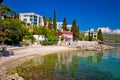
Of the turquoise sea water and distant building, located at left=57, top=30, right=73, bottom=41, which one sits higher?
distant building, located at left=57, top=30, right=73, bottom=41

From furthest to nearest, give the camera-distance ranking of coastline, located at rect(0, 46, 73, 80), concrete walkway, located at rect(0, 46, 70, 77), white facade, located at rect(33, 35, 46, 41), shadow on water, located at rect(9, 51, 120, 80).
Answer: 1. white facade, located at rect(33, 35, 46, 41)
2. concrete walkway, located at rect(0, 46, 70, 77)
3. coastline, located at rect(0, 46, 73, 80)
4. shadow on water, located at rect(9, 51, 120, 80)

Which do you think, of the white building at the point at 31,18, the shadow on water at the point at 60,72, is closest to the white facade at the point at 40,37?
the white building at the point at 31,18

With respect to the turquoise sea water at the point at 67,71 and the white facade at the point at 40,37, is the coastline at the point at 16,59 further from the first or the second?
the white facade at the point at 40,37

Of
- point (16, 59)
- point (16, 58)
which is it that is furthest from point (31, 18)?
point (16, 59)

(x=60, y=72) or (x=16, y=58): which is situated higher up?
(x=16, y=58)

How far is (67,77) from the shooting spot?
73.9ft

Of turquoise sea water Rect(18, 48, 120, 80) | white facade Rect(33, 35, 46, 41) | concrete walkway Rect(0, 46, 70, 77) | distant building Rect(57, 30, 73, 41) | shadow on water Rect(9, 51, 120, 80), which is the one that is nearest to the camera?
shadow on water Rect(9, 51, 120, 80)

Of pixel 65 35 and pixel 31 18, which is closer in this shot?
pixel 65 35

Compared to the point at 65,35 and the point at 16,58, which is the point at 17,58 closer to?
the point at 16,58

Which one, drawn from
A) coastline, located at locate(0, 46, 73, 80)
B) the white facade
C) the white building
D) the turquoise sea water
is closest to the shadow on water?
the turquoise sea water

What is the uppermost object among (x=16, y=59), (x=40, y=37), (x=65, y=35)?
(x=65, y=35)

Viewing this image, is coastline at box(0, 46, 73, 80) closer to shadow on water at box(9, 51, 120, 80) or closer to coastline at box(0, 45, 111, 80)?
coastline at box(0, 45, 111, 80)

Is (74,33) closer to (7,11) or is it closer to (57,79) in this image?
(7,11)

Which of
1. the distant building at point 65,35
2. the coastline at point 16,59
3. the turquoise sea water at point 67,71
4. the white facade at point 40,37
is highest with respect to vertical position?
the distant building at point 65,35
